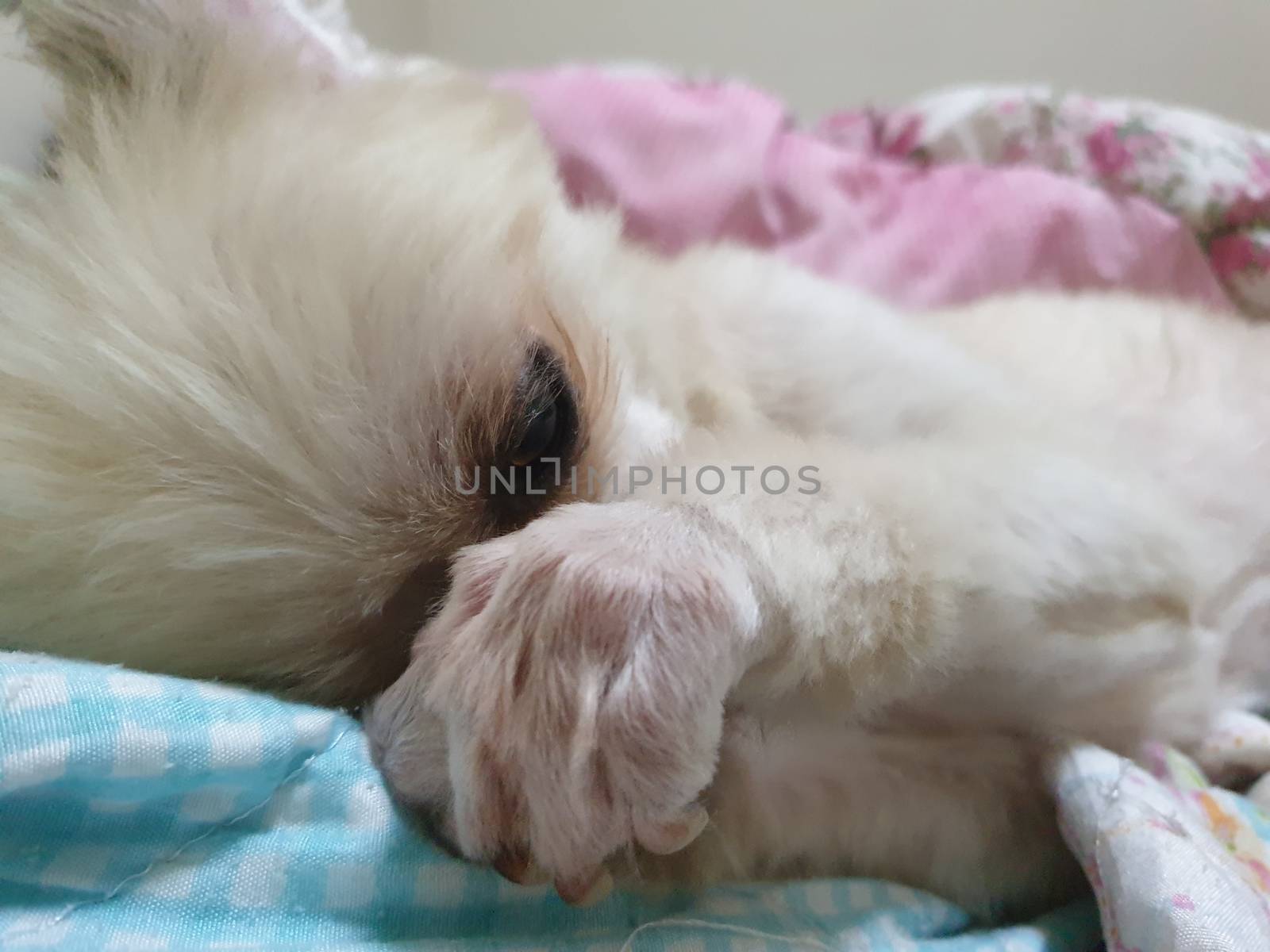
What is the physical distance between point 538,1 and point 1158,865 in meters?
2.39

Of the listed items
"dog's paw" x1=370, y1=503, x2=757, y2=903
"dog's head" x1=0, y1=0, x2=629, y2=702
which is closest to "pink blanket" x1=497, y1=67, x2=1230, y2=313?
"dog's head" x1=0, y1=0, x2=629, y2=702

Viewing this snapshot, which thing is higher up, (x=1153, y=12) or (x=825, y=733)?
(x=1153, y=12)

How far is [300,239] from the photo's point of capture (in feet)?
2.65

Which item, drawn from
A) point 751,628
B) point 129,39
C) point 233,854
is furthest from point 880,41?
point 233,854

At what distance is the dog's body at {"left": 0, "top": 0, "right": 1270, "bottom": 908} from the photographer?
63cm

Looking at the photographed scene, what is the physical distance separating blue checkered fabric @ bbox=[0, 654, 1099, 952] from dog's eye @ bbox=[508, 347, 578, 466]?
0.89 feet

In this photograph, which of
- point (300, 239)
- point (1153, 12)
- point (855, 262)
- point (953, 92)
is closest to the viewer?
point (300, 239)

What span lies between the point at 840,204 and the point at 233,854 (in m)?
1.51

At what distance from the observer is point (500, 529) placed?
849mm

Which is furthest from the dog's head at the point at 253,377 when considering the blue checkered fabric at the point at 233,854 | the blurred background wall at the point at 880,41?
the blurred background wall at the point at 880,41

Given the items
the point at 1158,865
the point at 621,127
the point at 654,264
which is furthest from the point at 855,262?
the point at 1158,865

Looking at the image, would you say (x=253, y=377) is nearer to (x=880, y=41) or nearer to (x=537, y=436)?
(x=537, y=436)

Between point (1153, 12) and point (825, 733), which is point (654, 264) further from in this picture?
point (1153, 12)

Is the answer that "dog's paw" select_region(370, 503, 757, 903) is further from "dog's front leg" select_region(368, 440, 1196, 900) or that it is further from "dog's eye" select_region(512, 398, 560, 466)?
"dog's eye" select_region(512, 398, 560, 466)
